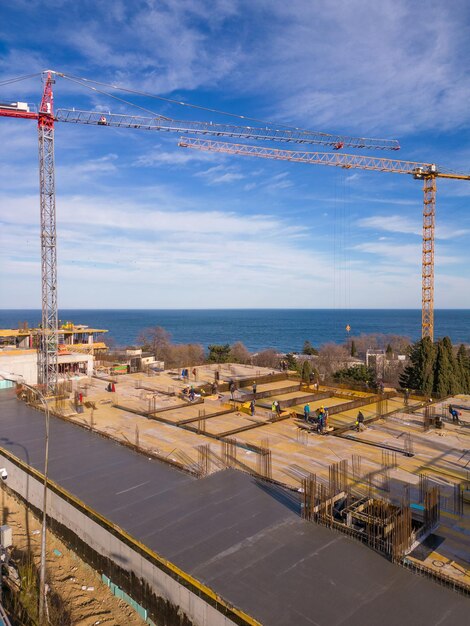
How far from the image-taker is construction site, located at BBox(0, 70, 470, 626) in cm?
996

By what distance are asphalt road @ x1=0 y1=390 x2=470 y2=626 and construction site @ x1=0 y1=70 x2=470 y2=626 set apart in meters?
0.05

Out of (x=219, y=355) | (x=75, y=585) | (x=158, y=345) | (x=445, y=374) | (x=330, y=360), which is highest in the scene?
(x=445, y=374)

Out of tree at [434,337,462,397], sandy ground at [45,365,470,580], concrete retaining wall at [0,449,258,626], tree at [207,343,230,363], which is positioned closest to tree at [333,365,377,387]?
tree at [434,337,462,397]

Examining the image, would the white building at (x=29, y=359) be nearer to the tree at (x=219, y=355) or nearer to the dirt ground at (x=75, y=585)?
the dirt ground at (x=75, y=585)

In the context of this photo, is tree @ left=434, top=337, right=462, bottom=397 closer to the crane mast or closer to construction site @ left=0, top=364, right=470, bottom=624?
construction site @ left=0, top=364, right=470, bottom=624

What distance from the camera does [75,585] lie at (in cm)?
1324

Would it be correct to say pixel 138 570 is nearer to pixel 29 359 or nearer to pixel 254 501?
pixel 254 501

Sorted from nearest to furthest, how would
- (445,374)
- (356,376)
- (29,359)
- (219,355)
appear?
(29,359)
(445,374)
(356,376)
(219,355)

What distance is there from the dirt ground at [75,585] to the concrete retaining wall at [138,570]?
0.42 m

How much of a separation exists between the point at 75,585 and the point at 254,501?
239 inches

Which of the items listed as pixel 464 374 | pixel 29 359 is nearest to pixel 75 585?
pixel 29 359

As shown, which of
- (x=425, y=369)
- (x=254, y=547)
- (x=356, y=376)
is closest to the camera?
(x=254, y=547)

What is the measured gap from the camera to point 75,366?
1714 inches

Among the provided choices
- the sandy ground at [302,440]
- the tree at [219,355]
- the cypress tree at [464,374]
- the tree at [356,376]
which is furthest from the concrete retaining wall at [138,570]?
the tree at [219,355]
